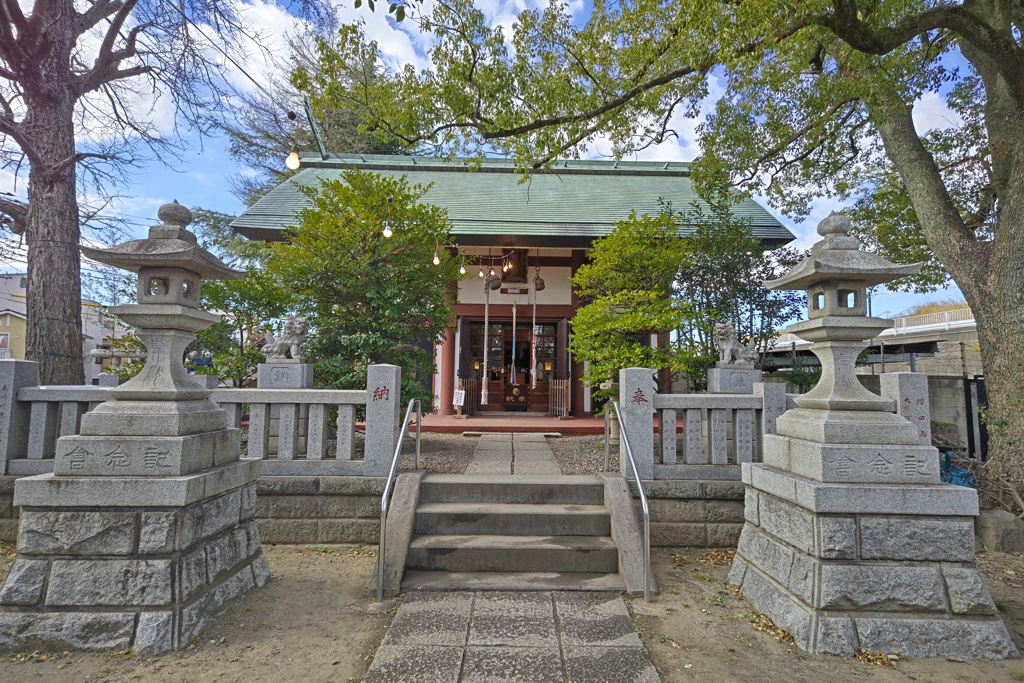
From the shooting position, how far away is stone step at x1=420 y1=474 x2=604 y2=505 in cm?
481

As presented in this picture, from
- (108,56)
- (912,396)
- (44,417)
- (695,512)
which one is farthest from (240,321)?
(912,396)

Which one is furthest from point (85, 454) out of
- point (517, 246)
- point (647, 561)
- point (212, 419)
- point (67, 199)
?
point (517, 246)

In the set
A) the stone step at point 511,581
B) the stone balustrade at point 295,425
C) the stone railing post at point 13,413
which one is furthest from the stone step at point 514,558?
the stone railing post at point 13,413

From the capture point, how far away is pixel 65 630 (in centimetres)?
298

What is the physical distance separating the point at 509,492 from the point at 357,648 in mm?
2089

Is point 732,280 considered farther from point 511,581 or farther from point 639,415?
point 511,581

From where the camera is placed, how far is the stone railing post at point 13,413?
182 inches

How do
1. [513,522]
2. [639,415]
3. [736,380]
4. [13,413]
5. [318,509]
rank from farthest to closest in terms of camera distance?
1. [736,380]
2. [639,415]
3. [318,509]
4. [13,413]
5. [513,522]

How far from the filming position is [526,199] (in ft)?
39.1

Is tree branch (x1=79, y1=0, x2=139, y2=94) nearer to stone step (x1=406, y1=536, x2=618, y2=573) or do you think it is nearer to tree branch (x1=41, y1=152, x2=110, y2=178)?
tree branch (x1=41, y1=152, x2=110, y2=178)

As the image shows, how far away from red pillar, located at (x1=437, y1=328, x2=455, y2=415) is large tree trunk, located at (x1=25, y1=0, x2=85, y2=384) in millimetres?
6385

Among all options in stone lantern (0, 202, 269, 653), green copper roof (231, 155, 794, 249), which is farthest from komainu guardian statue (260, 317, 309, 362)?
green copper roof (231, 155, 794, 249)

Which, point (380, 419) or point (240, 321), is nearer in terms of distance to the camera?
point (380, 419)

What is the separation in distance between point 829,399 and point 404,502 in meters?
3.87
